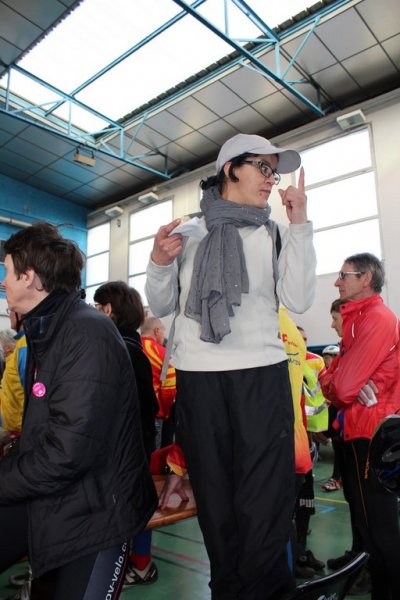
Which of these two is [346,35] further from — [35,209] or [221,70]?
[35,209]

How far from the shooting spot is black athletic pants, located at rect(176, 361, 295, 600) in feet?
3.68

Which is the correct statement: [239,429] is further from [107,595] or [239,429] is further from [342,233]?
[342,233]

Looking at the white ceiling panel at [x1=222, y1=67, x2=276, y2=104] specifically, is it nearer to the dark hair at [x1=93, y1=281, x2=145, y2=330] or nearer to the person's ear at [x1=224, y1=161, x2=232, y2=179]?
the dark hair at [x1=93, y1=281, x2=145, y2=330]

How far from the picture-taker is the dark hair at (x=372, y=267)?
6.93 ft

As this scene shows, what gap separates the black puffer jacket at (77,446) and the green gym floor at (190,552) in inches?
53.5

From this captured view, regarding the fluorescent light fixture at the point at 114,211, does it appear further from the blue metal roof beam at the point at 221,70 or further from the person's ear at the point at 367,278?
the person's ear at the point at 367,278

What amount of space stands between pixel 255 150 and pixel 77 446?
3.23 feet

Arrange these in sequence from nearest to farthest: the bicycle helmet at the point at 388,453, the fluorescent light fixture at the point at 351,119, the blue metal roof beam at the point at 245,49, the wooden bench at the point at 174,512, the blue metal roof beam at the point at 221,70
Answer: the bicycle helmet at the point at 388,453 < the wooden bench at the point at 174,512 < the blue metal roof beam at the point at 245,49 < the blue metal roof beam at the point at 221,70 < the fluorescent light fixture at the point at 351,119

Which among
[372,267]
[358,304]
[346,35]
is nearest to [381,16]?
[346,35]

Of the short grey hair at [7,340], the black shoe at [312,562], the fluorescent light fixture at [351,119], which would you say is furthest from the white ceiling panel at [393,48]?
the black shoe at [312,562]

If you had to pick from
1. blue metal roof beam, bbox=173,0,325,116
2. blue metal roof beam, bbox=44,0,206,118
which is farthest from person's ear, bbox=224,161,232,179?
blue metal roof beam, bbox=44,0,206,118

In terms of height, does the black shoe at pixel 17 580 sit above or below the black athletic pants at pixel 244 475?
below

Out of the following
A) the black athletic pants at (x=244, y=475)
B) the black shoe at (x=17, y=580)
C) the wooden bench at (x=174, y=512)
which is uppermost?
the black athletic pants at (x=244, y=475)

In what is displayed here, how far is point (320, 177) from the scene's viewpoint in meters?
8.45
